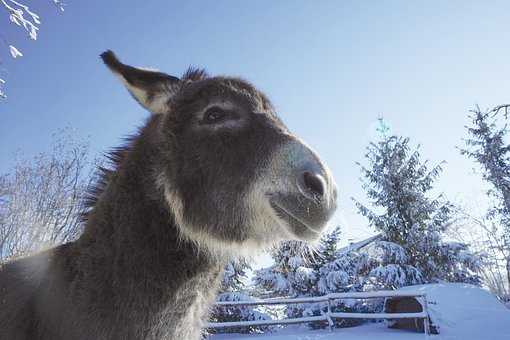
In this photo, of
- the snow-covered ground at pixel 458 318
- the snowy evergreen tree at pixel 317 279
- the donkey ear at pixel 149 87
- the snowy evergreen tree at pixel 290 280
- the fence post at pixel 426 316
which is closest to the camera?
the donkey ear at pixel 149 87

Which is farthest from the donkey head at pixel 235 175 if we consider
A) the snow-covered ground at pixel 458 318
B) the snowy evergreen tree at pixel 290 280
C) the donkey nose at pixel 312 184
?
the snowy evergreen tree at pixel 290 280

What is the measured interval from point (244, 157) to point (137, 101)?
1.12m

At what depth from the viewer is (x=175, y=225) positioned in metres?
2.00

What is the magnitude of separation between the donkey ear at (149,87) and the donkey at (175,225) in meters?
0.11

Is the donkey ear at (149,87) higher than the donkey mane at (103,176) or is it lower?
higher

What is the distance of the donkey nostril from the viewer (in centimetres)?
181

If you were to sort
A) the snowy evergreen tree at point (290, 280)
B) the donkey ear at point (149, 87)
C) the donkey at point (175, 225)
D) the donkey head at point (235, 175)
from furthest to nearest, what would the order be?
the snowy evergreen tree at point (290, 280) → the donkey ear at point (149, 87) → the donkey head at point (235, 175) → the donkey at point (175, 225)

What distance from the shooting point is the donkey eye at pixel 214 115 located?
2273 mm

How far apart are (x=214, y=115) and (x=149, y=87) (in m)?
0.68

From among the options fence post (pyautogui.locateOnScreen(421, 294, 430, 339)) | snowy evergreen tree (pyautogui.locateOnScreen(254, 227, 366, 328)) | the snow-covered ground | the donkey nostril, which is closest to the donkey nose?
the donkey nostril

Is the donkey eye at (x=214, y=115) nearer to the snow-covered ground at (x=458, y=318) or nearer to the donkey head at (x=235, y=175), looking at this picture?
the donkey head at (x=235, y=175)

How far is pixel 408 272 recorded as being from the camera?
18.7 m

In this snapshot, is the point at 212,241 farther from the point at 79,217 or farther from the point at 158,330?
the point at 79,217

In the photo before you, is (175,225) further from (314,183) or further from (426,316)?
(426,316)
